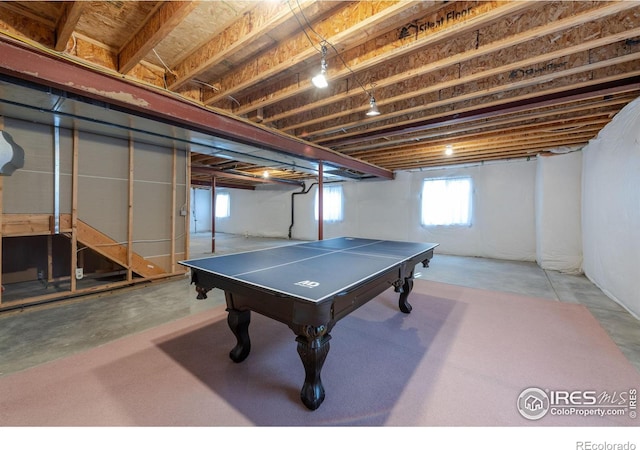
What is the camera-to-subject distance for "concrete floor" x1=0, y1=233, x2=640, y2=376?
2.24 meters

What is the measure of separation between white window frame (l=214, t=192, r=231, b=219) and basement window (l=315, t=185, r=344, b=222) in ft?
18.4

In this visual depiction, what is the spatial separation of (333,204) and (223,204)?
6.43m

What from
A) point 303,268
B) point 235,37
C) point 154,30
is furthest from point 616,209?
point 154,30

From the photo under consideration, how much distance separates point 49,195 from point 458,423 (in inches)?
194

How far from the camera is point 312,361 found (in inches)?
61.5

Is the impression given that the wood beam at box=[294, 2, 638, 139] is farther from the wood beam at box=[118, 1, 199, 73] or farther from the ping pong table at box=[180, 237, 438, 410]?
the ping pong table at box=[180, 237, 438, 410]

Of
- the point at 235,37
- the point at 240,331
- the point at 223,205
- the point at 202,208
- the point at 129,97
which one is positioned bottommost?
the point at 240,331

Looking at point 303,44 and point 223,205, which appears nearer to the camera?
point 303,44

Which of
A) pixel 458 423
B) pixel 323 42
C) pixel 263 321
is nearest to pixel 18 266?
pixel 263 321

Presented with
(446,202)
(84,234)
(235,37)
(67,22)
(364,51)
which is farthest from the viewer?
(446,202)

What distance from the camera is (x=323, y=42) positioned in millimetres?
2092

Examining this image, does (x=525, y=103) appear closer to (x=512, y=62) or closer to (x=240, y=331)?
(x=512, y=62)

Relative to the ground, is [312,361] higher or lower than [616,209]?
lower
